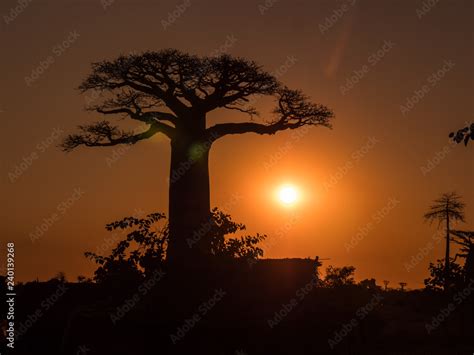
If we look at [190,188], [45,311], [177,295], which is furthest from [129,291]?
[190,188]

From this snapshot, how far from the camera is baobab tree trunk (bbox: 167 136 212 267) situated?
1961 centimetres

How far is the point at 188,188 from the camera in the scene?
2017 centimetres

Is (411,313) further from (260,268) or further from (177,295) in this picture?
(177,295)

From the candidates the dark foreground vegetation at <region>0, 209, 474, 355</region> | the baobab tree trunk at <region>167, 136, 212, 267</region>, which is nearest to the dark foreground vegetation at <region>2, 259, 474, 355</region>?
the dark foreground vegetation at <region>0, 209, 474, 355</region>

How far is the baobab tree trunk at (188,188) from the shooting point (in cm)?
1961

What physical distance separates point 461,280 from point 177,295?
8.28m

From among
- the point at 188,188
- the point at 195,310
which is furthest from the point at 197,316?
the point at 188,188

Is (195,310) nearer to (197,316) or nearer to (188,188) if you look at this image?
(197,316)

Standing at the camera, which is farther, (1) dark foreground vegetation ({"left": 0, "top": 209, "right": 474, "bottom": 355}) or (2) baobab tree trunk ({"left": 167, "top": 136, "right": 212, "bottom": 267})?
(2) baobab tree trunk ({"left": 167, "top": 136, "right": 212, "bottom": 267})

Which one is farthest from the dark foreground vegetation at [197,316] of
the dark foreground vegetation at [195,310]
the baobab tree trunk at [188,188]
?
the baobab tree trunk at [188,188]

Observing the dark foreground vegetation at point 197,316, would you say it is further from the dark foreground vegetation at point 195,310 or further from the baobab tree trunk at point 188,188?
the baobab tree trunk at point 188,188

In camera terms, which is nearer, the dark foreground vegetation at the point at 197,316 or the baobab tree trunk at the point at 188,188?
the dark foreground vegetation at the point at 197,316

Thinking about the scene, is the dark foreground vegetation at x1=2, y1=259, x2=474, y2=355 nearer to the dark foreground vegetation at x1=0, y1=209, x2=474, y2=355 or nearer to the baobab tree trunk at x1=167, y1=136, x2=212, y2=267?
the dark foreground vegetation at x1=0, y1=209, x2=474, y2=355

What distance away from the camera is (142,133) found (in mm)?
21156
